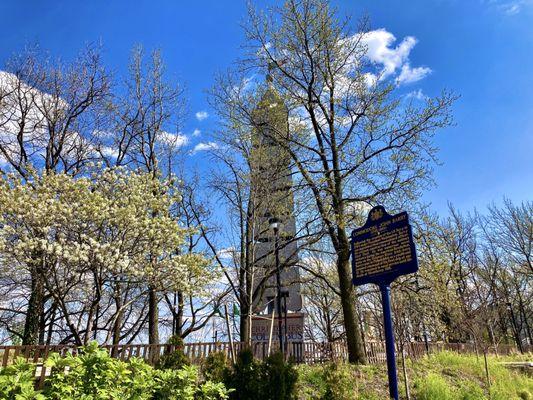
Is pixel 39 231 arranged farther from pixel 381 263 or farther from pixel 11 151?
pixel 381 263

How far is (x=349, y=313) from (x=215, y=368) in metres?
6.76

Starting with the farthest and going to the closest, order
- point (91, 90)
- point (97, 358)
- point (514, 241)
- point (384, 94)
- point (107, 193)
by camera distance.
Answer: point (514, 241), point (91, 90), point (384, 94), point (107, 193), point (97, 358)

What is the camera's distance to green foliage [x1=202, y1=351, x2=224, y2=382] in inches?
277

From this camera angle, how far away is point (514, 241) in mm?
28297

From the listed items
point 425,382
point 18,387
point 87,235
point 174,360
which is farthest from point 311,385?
point 87,235

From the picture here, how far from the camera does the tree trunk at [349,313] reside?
39.3 feet

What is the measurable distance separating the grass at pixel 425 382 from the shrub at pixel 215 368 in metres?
1.83

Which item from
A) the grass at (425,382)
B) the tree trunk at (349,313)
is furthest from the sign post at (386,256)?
the tree trunk at (349,313)

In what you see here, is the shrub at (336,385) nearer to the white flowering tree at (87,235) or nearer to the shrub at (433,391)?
the shrub at (433,391)

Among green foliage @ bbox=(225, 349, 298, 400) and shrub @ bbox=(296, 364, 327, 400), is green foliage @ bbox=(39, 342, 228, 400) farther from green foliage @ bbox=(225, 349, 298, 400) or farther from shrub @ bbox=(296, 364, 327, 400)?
shrub @ bbox=(296, 364, 327, 400)

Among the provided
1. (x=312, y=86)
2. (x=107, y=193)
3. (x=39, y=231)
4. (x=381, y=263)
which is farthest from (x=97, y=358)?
(x=312, y=86)

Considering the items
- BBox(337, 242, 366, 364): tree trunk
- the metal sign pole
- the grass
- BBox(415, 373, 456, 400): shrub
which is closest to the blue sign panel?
the metal sign pole

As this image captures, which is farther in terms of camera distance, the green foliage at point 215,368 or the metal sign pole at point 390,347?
the metal sign pole at point 390,347

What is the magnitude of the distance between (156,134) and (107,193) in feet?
26.5
